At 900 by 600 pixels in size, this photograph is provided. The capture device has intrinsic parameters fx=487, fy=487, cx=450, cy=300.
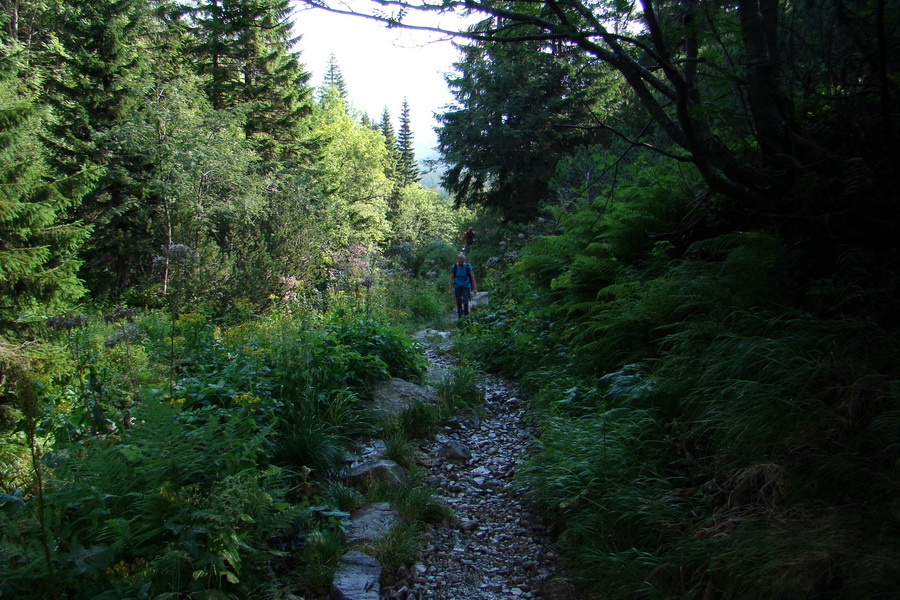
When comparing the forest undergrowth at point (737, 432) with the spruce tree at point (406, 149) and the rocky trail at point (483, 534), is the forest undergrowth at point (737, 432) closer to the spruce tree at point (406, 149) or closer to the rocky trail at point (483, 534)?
the rocky trail at point (483, 534)

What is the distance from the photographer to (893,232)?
3.44 metres

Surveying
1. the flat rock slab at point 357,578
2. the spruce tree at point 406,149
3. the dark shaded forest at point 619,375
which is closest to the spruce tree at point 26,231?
the dark shaded forest at point 619,375

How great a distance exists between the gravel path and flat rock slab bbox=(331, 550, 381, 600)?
4.4 inches

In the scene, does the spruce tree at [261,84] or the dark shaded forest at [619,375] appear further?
the spruce tree at [261,84]

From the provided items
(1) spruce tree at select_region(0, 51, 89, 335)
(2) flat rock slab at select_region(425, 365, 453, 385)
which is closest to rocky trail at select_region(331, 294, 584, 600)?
(2) flat rock slab at select_region(425, 365, 453, 385)

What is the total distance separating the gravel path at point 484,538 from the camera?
2.87 meters

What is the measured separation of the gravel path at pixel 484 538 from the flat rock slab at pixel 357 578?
11cm

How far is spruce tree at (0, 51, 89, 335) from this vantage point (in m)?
5.79

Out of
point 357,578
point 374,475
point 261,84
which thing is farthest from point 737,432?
point 261,84

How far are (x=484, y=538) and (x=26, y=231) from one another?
6519 millimetres

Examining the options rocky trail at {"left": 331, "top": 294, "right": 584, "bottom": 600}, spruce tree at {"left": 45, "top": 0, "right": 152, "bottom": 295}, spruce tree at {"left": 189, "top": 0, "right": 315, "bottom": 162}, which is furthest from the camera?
spruce tree at {"left": 189, "top": 0, "right": 315, "bottom": 162}

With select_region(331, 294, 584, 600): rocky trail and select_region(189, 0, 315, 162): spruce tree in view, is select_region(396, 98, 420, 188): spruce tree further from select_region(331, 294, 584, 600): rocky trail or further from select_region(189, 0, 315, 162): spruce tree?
select_region(331, 294, 584, 600): rocky trail

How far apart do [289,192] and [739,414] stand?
1313cm

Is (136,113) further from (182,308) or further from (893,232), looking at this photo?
(893,232)
